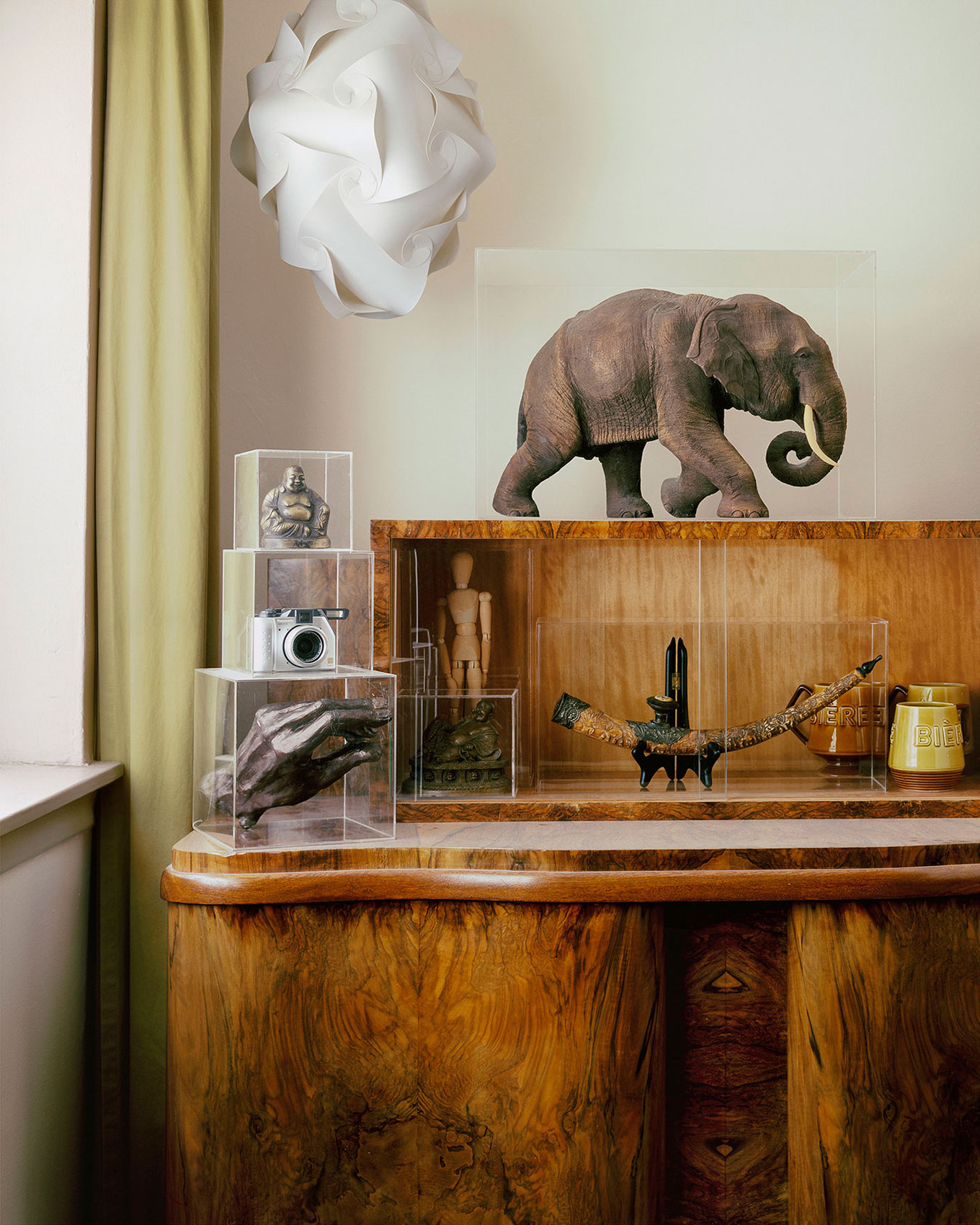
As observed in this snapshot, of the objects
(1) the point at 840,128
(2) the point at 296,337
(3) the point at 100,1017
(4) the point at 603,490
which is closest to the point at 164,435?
(2) the point at 296,337

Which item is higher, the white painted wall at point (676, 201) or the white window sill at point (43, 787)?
the white painted wall at point (676, 201)

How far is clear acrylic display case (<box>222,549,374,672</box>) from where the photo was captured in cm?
113

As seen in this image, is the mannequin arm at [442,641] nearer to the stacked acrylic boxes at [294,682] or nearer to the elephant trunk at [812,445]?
the stacked acrylic boxes at [294,682]

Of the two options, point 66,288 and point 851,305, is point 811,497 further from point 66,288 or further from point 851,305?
point 66,288

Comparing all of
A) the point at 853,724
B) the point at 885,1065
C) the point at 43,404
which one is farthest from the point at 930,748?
the point at 43,404

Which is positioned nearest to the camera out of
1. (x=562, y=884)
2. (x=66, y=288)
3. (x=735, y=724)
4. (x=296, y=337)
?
(x=562, y=884)

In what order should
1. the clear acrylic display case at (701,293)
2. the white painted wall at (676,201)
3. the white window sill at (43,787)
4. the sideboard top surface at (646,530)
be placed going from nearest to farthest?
the white window sill at (43,787), the sideboard top surface at (646,530), the clear acrylic display case at (701,293), the white painted wall at (676,201)

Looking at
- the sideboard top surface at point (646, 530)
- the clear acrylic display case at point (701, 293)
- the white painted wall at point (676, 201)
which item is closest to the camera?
the sideboard top surface at point (646, 530)

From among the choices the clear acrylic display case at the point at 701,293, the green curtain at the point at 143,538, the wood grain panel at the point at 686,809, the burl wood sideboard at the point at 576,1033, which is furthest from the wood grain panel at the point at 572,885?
the clear acrylic display case at the point at 701,293

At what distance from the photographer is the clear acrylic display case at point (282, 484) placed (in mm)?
1142

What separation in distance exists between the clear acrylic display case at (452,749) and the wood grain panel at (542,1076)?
9.5 inches

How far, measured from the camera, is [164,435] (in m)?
1.30

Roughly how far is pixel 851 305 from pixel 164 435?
94 centimetres

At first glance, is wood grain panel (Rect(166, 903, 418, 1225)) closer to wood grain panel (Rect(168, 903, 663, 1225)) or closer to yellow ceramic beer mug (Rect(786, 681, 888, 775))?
wood grain panel (Rect(168, 903, 663, 1225))
